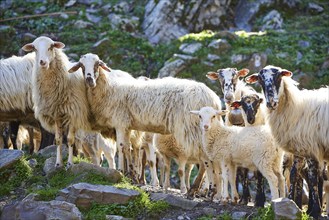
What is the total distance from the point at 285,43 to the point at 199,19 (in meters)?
4.11

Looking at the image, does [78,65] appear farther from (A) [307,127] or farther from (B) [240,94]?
(A) [307,127]

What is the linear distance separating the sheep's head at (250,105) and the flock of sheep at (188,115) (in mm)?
19

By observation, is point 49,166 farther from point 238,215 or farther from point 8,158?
point 238,215

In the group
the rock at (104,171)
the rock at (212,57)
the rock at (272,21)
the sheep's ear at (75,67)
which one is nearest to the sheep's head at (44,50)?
the sheep's ear at (75,67)

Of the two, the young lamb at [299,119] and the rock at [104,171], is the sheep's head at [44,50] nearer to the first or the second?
the rock at [104,171]

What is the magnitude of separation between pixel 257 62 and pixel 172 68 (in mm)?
2808

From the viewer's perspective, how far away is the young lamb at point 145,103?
11266 mm

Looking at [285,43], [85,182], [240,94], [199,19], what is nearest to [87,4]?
[199,19]

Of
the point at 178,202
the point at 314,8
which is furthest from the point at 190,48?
the point at 178,202

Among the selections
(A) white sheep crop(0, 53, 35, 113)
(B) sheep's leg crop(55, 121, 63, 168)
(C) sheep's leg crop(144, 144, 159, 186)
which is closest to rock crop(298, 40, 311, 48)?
(C) sheep's leg crop(144, 144, 159, 186)

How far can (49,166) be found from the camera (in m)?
11.4

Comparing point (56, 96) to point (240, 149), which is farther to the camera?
point (56, 96)

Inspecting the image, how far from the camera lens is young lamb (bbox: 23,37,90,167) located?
1148cm

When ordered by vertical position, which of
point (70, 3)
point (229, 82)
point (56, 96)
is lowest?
point (56, 96)
